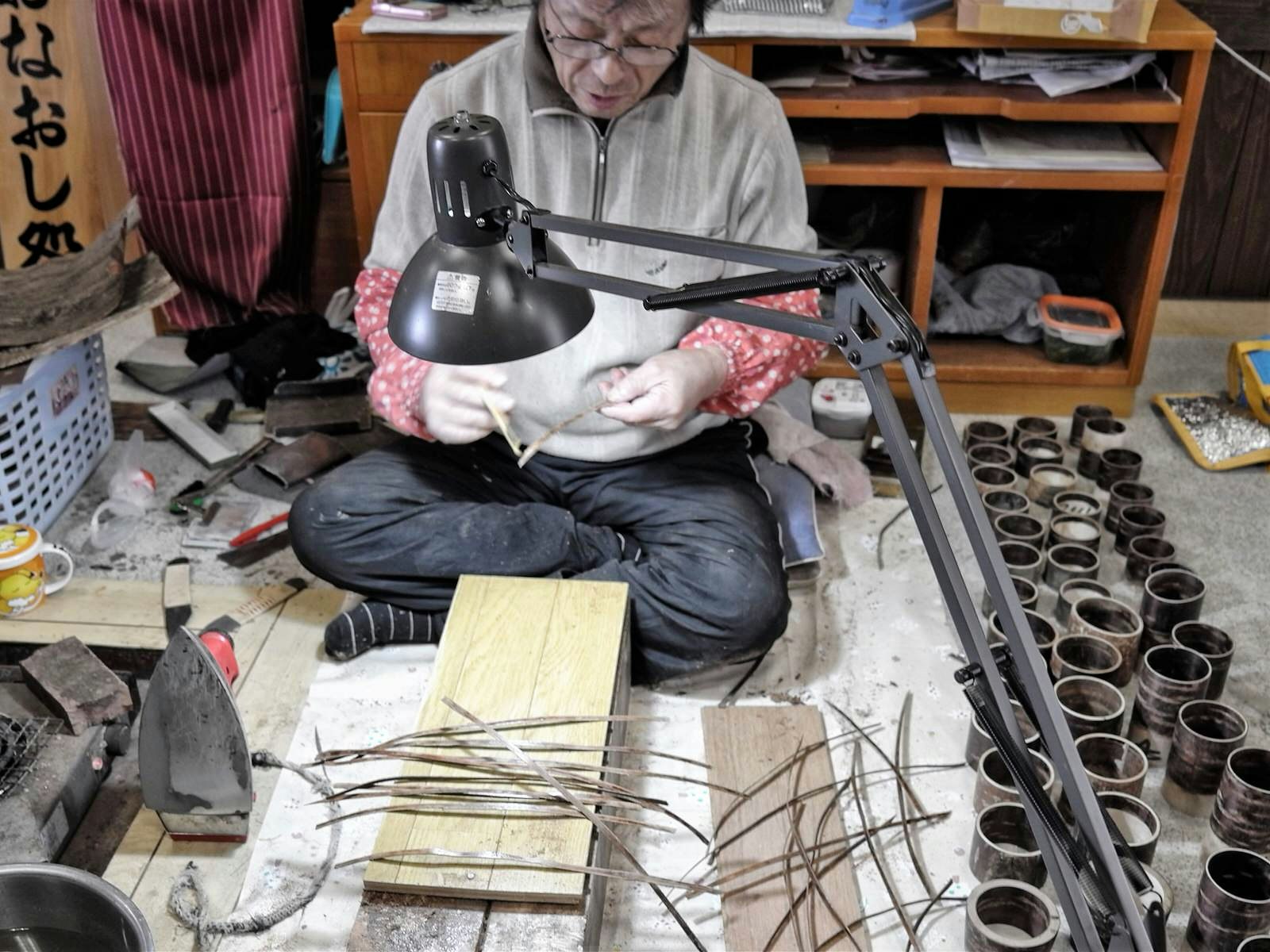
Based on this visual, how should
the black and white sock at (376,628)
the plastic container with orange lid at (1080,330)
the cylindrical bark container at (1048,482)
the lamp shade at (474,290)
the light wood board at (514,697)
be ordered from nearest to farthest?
1. the lamp shade at (474,290)
2. the light wood board at (514,697)
3. the black and white sock at (376,628)
4. the cylindrical bark container at (1048,482)
5. the plastic container with orange lid at (1080,330)

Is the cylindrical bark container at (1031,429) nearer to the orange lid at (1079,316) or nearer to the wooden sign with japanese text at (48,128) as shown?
the orange lid at (1079,316)

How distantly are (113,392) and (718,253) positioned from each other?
2383mm

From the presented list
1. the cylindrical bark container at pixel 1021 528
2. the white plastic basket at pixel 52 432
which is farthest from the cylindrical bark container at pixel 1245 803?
the white plastic basket at pixel 52 432

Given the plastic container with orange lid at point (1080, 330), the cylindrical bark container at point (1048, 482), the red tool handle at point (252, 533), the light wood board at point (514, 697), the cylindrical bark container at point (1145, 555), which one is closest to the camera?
the light wood board at point (514, 697)

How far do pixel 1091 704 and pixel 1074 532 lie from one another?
56 centimetres

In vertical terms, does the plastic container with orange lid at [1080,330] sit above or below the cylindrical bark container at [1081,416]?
above

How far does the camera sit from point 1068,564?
240 centimetres

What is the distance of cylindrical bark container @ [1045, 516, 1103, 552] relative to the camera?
2402mm

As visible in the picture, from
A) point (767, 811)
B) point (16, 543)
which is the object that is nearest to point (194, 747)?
point (16, 543)

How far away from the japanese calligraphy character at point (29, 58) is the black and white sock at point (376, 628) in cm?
148

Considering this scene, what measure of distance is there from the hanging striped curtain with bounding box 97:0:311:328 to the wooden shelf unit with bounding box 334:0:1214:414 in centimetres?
34

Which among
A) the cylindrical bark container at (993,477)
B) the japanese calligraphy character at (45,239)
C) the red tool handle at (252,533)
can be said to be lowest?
the red tool handle at (252,533)

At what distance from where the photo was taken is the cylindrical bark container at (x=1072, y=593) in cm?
227

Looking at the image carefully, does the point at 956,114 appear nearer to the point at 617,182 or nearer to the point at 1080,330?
the point at 1080,330
